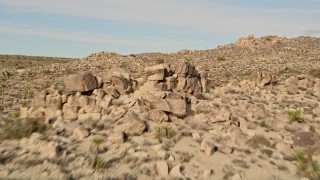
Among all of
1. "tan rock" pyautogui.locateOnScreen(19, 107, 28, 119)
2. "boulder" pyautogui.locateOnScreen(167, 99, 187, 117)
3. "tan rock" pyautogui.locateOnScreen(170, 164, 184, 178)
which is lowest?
"tan rock" pyautogui.locateOnScreen(170, 164, 184, 178)

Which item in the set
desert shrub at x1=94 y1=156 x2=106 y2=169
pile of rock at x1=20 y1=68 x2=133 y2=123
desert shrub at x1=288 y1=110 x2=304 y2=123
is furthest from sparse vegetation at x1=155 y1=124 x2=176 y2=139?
desert shrub at x1=288 y1=110 x2=304 y2=123

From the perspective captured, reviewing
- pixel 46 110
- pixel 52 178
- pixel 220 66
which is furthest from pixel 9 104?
pixel 220 66

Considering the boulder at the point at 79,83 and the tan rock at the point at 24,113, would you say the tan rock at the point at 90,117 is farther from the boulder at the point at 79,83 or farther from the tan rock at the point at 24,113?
the tan rock at the point at 24,113

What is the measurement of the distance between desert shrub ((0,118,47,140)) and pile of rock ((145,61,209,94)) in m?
6.00

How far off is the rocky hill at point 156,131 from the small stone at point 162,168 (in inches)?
1.3

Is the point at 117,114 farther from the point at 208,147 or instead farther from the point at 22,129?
the point at 208,147

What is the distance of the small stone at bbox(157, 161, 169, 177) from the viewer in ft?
35.6

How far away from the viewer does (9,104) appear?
20078 mm

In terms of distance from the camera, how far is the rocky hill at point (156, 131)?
11.1 metres

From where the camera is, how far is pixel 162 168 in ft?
36.0

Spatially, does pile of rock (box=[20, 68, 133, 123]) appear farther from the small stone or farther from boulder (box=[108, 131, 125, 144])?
the small stone

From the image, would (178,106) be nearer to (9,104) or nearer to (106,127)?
(106,127)

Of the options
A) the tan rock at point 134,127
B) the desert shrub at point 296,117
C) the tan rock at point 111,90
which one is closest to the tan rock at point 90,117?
the tan rock at point 134,127

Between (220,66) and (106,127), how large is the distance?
84.8 feet
